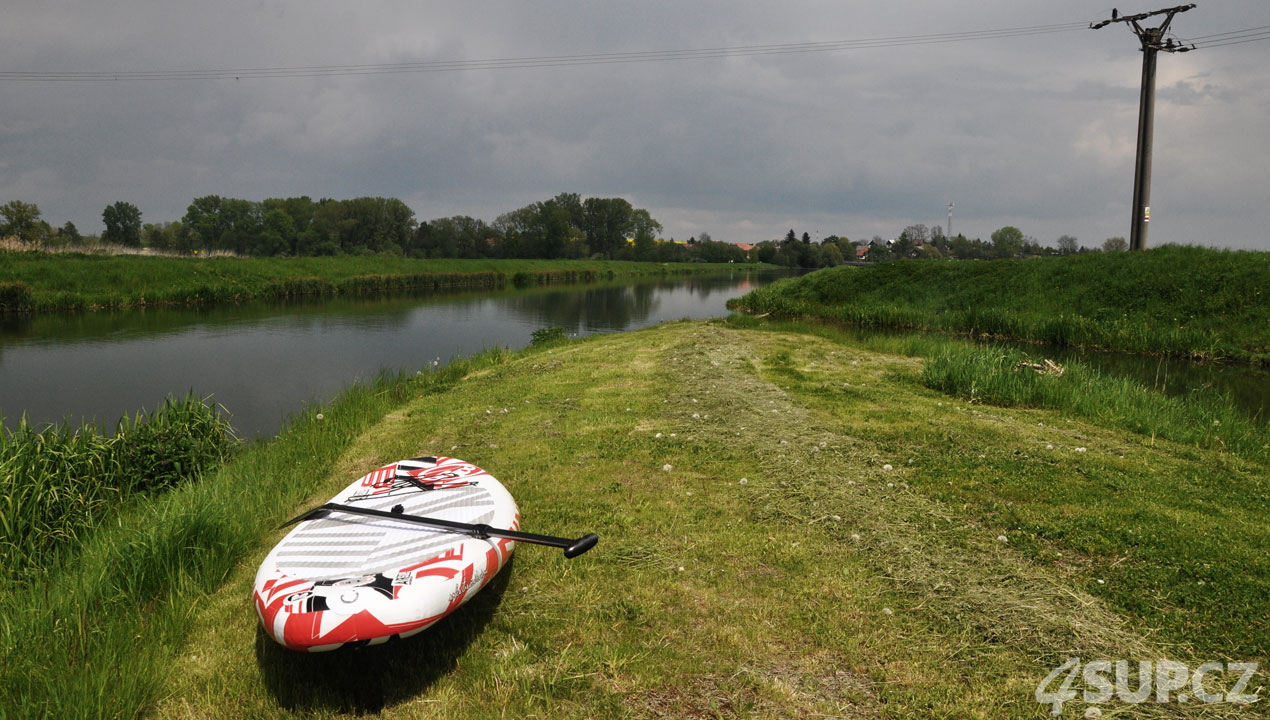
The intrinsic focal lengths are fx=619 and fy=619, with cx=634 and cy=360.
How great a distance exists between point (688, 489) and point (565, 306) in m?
31.9

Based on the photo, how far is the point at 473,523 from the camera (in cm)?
425

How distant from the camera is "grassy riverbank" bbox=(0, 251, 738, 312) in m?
27.5

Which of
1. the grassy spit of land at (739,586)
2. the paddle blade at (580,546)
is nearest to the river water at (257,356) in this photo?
the grassy spit of land at (739,586)

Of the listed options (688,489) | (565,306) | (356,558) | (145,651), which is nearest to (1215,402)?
(688,489)

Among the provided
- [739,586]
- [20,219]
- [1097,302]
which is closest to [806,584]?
[739,586]

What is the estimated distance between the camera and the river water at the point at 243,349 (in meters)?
12.2

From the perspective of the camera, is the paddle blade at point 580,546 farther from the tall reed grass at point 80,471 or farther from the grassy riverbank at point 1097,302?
the grassy riverbank at point 1097,302

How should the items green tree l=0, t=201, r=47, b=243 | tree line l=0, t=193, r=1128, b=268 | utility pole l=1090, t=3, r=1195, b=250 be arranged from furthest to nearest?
tree line l=0, t=193, r=1128, b=268 → green tree l=0, t=201, r=47, b=243 → utility pole l=1090, t=3, r=1195, b=250

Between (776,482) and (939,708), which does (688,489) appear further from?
(939,708)

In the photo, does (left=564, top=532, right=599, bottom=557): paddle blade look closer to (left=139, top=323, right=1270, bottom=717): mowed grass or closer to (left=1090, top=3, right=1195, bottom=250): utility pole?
(left=139, top=323, right=1270, bottom=717): mowed grass

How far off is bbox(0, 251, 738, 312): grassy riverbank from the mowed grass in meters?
29.1

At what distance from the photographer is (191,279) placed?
34406 millimetres

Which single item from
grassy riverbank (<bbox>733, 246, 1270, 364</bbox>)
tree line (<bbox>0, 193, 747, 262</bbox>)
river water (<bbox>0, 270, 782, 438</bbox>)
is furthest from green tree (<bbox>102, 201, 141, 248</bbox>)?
grassy riverbank (<bbox>733, 246, 1270, 364</bbox>)

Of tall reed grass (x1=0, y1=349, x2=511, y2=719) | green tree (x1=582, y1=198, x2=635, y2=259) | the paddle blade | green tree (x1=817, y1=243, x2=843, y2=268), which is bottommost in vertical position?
tall reed grass (x1=0, y1=349, x2=511, y2=719)
